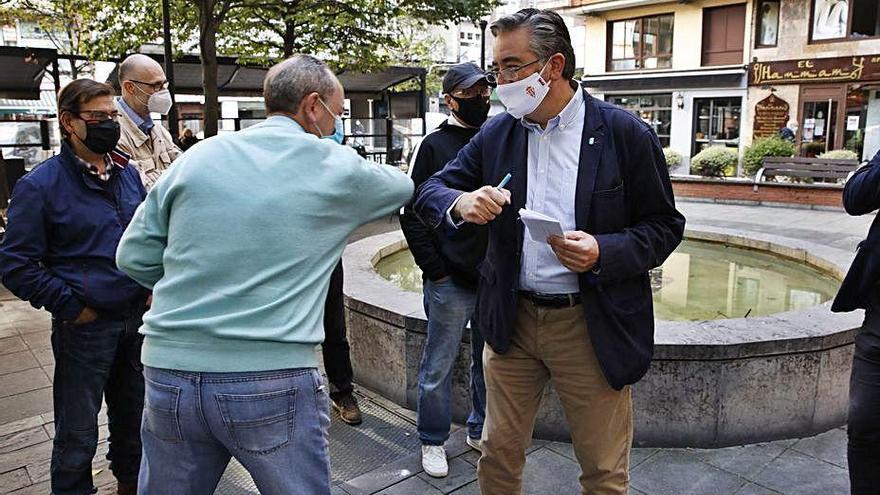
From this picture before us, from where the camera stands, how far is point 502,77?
2.39m

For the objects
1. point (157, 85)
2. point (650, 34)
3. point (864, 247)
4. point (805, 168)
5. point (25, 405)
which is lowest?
point (25, 405)

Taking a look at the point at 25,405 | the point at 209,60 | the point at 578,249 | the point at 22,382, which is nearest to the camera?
the point at 578,249

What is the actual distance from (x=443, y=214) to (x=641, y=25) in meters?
27.7

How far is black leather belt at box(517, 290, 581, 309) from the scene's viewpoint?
240 centimetres

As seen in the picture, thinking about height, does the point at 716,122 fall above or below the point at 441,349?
above

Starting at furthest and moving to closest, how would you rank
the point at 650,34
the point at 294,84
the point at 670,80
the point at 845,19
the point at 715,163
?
the point at 650,34 < the point at 670,80 < the point at 845,19 < the point at 715,163 < the point at 294,84

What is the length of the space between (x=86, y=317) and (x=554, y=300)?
1.99 meters

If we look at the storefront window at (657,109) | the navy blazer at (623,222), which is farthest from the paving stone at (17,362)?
the storefront window at (657,109)

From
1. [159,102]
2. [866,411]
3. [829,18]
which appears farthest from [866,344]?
[829,18]

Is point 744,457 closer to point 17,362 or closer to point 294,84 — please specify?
point 294,84

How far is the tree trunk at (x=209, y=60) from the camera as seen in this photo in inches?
404

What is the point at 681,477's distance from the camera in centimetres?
336

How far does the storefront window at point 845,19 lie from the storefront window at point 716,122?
3394mm

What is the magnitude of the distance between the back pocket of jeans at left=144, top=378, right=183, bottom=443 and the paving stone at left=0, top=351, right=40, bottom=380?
3.94 metres
